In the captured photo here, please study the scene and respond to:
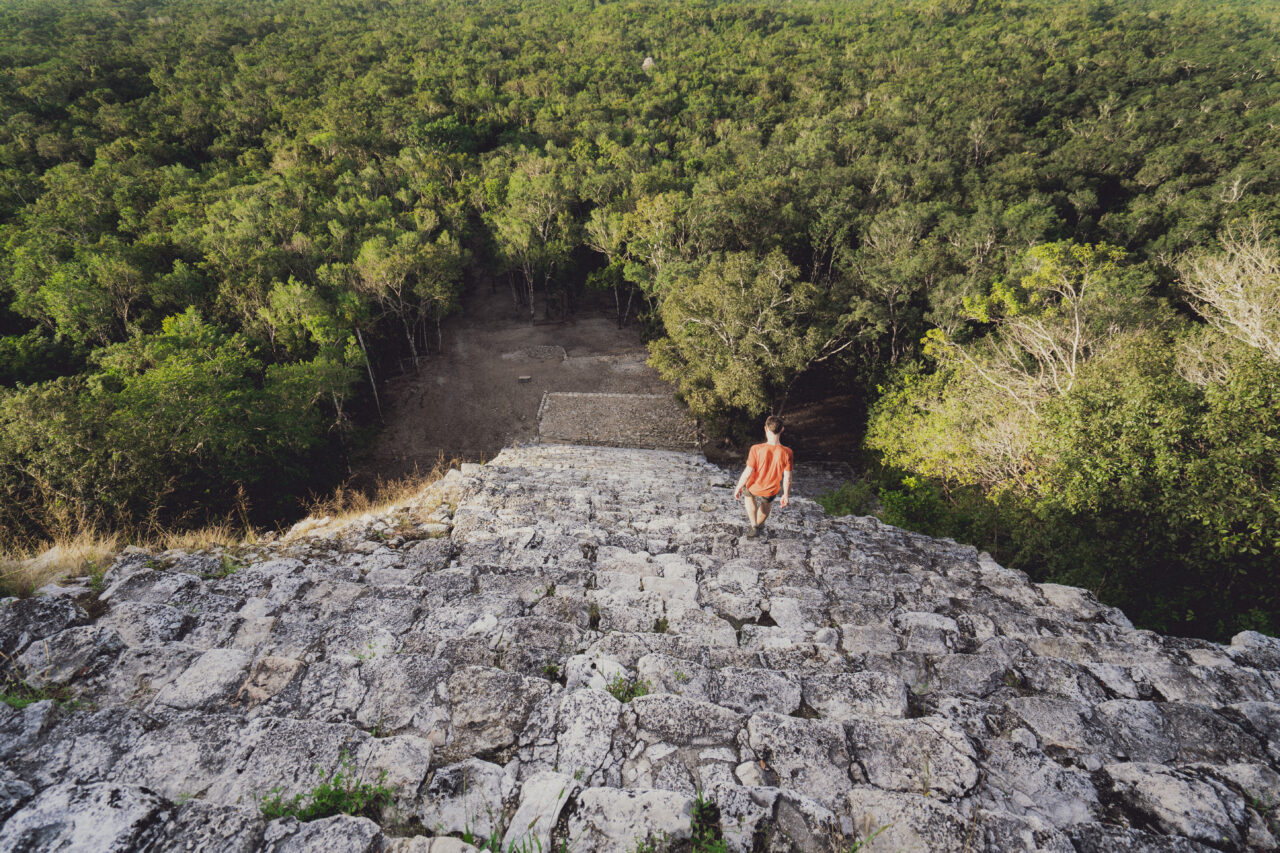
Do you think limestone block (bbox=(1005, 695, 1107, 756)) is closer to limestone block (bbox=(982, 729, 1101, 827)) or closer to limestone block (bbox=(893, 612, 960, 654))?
limestone block (bbox=(982, 729, 1101, 827))

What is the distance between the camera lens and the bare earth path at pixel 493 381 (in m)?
22.2

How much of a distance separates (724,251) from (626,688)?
23552mm

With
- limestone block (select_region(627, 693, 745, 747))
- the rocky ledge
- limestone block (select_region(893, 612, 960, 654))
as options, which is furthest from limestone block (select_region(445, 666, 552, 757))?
limestone block (select_region(893, 612, 960, 654))

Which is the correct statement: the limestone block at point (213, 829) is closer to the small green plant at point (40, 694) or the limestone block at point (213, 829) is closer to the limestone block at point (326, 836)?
the limestone block at point (326, 836)

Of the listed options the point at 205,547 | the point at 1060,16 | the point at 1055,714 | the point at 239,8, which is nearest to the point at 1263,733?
the point at 1055,714

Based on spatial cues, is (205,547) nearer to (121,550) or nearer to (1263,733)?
(121,550)

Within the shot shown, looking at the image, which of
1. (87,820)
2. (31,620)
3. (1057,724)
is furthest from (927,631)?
(31,620)

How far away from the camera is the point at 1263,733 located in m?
3.76

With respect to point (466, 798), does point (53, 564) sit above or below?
above

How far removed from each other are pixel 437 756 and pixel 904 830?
2950 millimetres

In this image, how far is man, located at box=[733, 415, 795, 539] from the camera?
7074mm

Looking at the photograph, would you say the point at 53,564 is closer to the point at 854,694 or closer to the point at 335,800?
the point at 335,800

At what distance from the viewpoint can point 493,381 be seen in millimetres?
26344

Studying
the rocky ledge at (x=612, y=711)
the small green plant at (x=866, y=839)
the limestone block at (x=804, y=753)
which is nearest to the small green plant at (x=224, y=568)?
the rocky ledge at (x=612, y=711)
